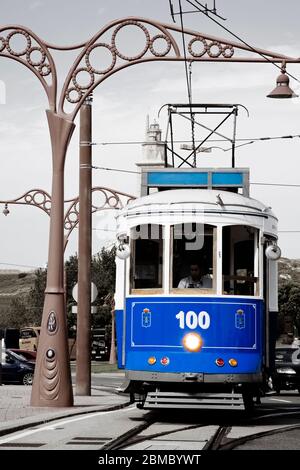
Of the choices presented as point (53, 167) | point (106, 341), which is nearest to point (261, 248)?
point (53, 167)

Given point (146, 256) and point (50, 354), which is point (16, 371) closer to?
point (50, 354)

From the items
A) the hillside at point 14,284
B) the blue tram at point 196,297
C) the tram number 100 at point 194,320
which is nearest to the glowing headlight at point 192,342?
the blue tram at point 196,297

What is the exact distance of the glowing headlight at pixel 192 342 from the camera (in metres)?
17.2

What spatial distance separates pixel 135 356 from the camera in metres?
17.7

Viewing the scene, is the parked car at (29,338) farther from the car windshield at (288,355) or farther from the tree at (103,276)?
the car windshield at (288,355)

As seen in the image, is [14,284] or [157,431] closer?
[157,431]

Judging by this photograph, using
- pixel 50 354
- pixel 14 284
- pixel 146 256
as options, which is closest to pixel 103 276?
pixel 50 354

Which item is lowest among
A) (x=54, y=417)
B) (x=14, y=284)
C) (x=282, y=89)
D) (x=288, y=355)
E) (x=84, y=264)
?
(x=54, y=417)

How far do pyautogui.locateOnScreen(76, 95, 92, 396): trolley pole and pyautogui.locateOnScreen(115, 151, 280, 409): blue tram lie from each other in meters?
7.47

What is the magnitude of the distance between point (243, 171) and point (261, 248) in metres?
1.73

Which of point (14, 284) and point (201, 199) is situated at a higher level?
point (14, 284)

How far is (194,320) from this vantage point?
1736 centimetres

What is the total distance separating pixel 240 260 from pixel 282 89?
370 centimetres
